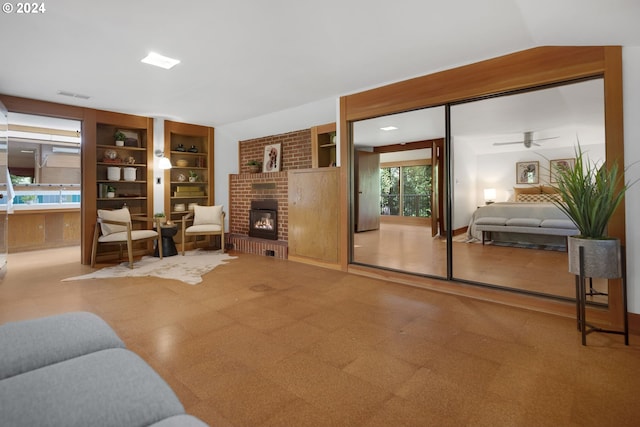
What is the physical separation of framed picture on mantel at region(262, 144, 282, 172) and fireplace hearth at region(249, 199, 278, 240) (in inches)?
25.1

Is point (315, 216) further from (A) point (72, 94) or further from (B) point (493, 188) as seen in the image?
(B) point (493, 188)

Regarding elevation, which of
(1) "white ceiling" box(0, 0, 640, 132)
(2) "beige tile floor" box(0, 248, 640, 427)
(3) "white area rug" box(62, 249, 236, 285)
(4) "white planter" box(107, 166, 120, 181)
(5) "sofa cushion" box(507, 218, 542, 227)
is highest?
(1) "white ceiling" box(0, 0, 640, 132)

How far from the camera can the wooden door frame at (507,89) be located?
2590 mm

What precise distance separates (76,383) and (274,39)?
9.27 feet

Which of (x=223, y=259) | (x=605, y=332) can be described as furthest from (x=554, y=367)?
(x=223, y=259)

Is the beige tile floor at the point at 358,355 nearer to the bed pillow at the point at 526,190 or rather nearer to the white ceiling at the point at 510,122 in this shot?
the white ceiling at the point at 510,122

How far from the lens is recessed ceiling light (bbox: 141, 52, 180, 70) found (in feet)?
10.6

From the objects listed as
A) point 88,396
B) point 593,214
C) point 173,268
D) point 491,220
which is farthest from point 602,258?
point 173,268

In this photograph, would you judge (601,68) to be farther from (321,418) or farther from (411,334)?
(321,418)

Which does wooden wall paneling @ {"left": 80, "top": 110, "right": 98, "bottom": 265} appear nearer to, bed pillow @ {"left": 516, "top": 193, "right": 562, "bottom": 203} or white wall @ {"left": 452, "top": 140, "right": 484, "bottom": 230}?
white wall @ {"left": 452, "top": 140, "right": 484, "bottom": 230}

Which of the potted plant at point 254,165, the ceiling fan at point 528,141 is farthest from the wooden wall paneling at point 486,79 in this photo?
the ceiling fan at point 528,141

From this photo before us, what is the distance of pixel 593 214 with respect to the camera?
236cm

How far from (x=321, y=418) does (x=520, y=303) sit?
95.9 inches

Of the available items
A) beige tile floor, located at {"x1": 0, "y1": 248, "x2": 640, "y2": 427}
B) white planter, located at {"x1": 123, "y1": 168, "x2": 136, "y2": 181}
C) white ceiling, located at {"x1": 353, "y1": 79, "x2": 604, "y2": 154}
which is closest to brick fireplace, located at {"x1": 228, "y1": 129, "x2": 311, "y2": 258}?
white ceiling, located at {"x1": 353, "y1": 79, "x2": 604, "y2": 154}
